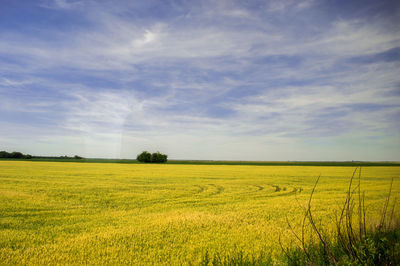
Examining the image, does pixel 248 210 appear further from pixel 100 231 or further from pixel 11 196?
pixel 11 196

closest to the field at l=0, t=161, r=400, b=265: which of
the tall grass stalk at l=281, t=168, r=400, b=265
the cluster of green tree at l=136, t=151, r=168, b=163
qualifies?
the tall grass stalk at l=281, t=168, r=400, b=265

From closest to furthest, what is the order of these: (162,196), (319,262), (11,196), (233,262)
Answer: (319,262) < (233,262) < (11,196) < (162,196)

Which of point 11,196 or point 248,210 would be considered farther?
point 11,196

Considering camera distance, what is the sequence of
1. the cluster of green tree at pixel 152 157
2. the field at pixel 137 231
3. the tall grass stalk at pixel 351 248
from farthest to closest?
the cluster of green tree at pixel 152 157 < the field at pixel 137 231 < the tall grass stalk at pixel 351 248

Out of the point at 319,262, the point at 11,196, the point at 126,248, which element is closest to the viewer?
the point at 319,262

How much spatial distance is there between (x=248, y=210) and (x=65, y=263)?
7.89 m

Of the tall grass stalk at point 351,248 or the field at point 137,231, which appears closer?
the tall grass stalk at point 351,248

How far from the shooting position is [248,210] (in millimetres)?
11180

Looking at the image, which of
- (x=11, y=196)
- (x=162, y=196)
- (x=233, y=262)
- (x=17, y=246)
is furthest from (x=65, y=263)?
(x=11, y=196)

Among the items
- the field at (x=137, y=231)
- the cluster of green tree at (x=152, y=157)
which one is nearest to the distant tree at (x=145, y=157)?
the cluster of green tree at (x=152, y=157)

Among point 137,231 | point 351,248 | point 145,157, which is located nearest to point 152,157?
point 145,157

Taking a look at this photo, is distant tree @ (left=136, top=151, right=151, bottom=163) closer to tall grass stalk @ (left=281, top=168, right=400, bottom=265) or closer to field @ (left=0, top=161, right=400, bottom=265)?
field @ (left=0, top=161, right=400, bottom=265)

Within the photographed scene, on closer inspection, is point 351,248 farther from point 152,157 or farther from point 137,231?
point 152,157

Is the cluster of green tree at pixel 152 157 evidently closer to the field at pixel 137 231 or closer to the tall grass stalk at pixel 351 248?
the field at pixel 137 231
